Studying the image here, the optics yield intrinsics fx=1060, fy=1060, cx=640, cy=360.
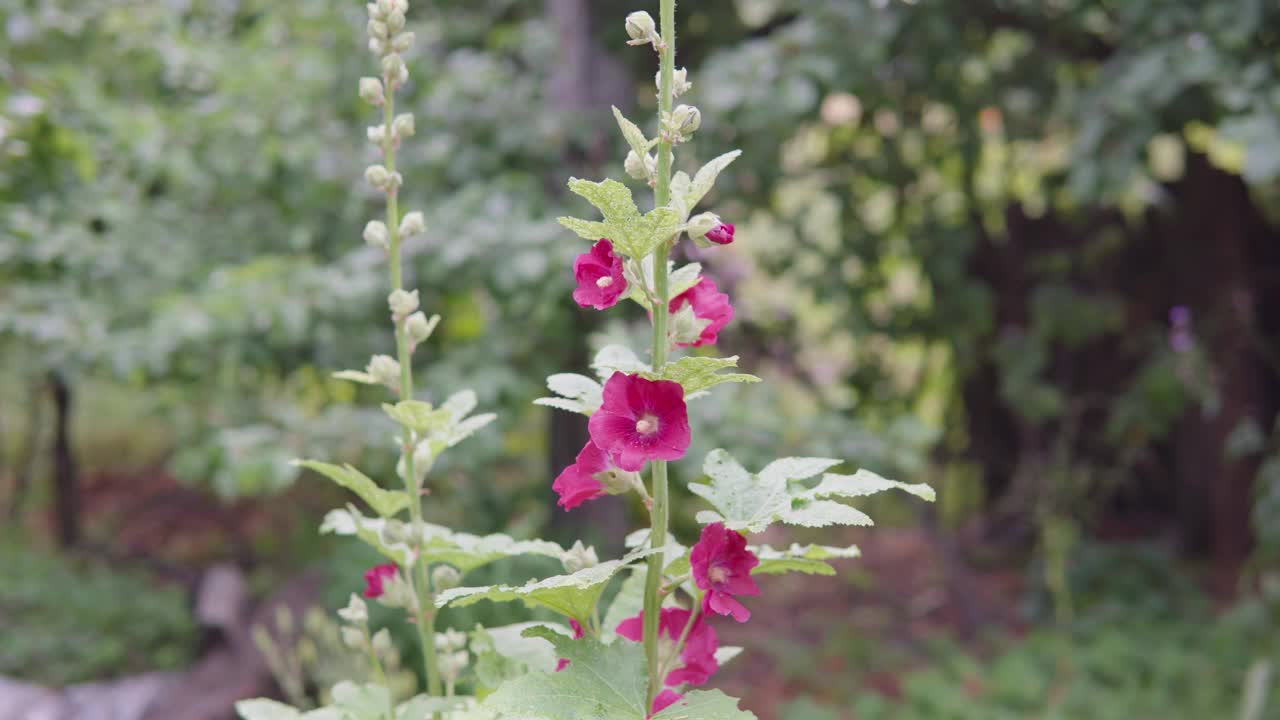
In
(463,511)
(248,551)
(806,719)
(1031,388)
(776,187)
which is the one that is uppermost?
(776,187)

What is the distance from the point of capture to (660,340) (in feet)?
2.55

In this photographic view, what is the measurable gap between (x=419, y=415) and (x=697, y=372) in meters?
0.25

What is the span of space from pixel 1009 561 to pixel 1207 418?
1100mm

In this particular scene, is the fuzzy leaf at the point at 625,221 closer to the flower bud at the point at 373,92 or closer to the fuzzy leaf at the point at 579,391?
the fuzzy leaf at the point at 579,391

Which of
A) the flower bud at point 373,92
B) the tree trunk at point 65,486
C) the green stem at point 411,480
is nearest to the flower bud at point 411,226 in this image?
the green stem at point 411,480

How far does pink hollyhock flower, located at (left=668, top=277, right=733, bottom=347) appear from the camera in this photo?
0.87 meters

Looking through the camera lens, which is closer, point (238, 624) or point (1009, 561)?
point (238, 624)

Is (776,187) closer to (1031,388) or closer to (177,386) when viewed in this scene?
(1031,388)

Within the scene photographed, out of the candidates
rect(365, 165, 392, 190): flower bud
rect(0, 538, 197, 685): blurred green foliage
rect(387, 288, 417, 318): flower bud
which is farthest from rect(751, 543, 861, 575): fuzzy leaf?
rect(0, 538, 197, 685): blurred green foliage

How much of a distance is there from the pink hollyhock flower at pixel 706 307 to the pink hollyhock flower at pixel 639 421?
110 millimetres

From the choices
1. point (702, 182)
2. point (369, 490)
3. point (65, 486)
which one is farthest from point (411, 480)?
point (65, 486)

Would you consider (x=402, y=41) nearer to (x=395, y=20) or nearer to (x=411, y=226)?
(x=395, y=20)

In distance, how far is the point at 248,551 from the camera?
542 centimetres

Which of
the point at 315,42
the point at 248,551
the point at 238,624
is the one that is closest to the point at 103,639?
the point at 238,624
